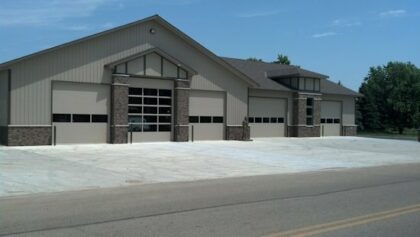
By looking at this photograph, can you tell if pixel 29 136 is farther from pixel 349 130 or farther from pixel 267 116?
pixel 349 130

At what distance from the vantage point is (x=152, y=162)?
19734 mm

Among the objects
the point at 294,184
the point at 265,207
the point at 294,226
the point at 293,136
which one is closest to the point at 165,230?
the point at 294,226

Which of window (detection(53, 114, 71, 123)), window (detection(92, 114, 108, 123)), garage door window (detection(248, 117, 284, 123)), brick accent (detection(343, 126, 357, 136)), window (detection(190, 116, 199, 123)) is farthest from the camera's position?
brick accent (detection(343, 126, 357, 136))

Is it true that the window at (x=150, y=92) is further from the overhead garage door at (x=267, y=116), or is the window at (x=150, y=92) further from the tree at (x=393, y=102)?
the tree at (x=393, y=102)

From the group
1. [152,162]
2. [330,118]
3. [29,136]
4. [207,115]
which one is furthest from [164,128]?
[330,118]

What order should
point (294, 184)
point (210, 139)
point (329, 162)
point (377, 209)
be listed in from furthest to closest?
point (210, 139) < point (329, 162) < point (294, 184) < point (377, 209)

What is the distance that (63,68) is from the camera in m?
25.9

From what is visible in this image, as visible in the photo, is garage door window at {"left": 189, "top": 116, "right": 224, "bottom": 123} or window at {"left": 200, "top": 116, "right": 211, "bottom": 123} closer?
garage door window at {"left": 189, "top": 116, "right": 224, "bottom": 123}

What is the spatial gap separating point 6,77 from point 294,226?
2051 centimetres

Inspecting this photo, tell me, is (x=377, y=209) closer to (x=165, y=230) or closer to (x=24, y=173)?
(x=165, y=230)

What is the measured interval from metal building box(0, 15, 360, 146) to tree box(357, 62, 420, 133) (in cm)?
3031

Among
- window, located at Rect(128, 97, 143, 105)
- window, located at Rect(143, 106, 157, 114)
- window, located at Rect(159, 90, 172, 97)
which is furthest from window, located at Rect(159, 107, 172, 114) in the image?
window, located at Rect(128, 97, 143, 105)

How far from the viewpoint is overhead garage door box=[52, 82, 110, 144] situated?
25922 mm

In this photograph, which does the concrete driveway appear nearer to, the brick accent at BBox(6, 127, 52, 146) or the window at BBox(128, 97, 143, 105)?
the brick accent at BBox(6, 127, 52, 146)
